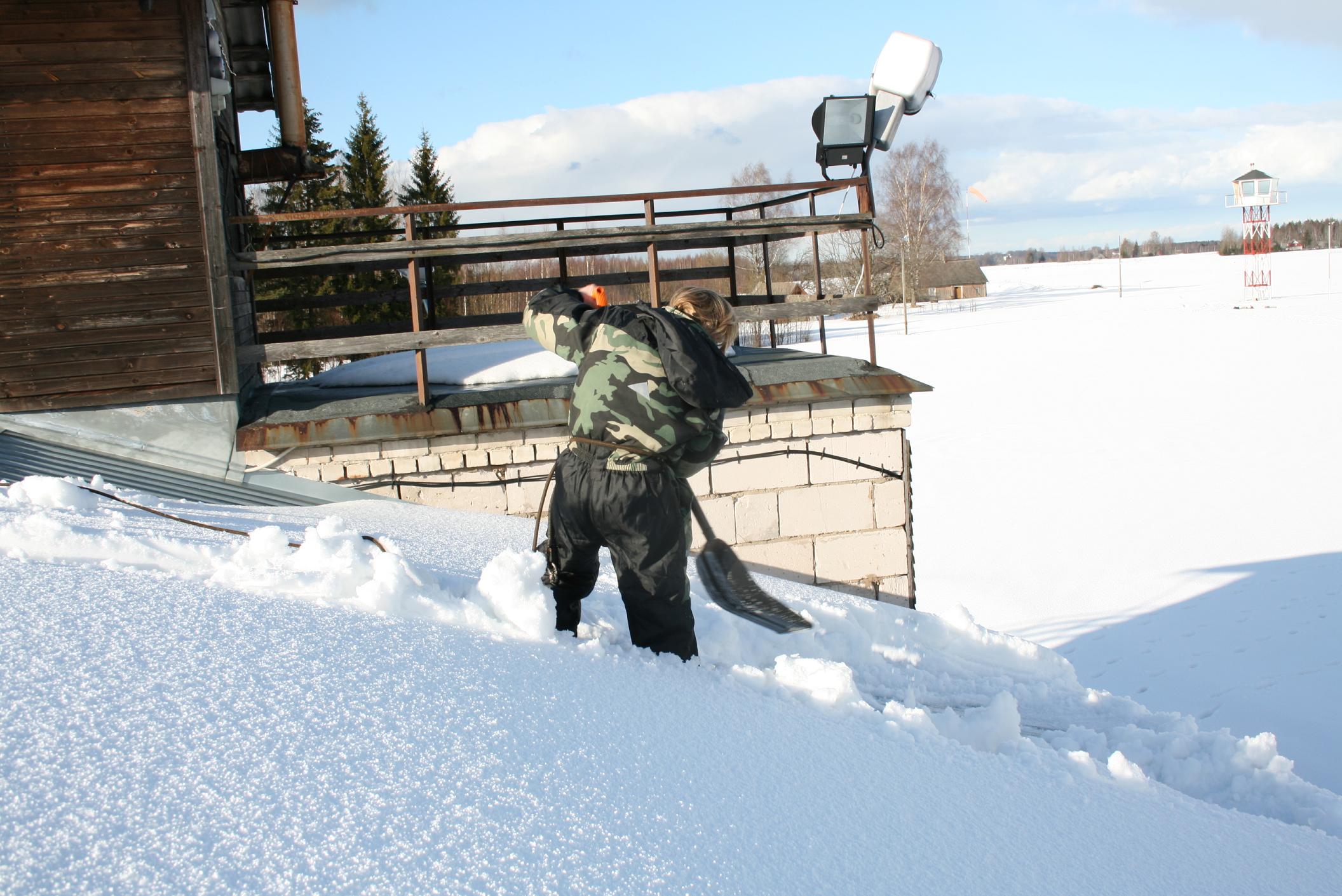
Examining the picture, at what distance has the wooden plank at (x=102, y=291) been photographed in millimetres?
5496

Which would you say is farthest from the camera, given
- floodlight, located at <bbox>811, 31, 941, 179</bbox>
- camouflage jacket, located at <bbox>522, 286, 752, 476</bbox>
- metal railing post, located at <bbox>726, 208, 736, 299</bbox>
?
metal railing post, located at <bbox>726, 208, 736, 299</bbox>

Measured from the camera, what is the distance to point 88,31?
17.9 ft

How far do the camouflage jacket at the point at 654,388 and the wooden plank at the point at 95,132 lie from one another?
356 cm

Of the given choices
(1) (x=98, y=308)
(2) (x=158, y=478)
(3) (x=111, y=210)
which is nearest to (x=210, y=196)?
(3) (x=111, y=210)

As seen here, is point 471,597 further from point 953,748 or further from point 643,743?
point 953,748

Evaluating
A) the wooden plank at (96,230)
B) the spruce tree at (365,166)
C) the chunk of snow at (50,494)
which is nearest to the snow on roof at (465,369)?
the wooden plank at (96,230)

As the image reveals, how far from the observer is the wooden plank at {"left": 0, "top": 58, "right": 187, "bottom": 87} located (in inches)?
214

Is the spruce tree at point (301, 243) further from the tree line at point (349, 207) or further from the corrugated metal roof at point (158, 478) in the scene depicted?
the corrugated metal roof at point (158, 478)

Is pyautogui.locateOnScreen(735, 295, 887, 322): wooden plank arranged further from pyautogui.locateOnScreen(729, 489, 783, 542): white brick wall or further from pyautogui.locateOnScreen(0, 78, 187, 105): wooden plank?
pyautogui.locateOnScreen(0, 78, 187, 105): wooden plank

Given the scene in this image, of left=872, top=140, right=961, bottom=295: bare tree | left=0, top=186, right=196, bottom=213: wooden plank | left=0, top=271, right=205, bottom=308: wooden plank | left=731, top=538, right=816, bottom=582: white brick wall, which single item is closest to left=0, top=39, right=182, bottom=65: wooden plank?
left=0, top=186, right=196, bottom=213: wooden plank

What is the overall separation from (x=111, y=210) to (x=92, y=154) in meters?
0.32

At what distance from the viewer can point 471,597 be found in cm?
345

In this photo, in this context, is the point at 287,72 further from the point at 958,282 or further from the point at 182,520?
the point at 958,282

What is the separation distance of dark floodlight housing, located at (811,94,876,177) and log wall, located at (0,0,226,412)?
3.95 metres
